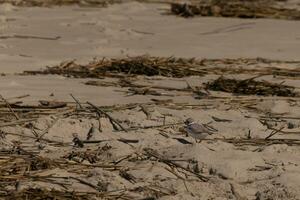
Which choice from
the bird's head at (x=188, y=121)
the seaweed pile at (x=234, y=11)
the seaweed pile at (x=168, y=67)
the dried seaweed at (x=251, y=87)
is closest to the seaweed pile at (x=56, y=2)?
the seaweed pile at (x=234, y=11)

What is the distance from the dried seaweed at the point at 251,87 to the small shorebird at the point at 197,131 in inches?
35.3

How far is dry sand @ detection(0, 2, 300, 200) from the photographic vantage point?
3092 mm

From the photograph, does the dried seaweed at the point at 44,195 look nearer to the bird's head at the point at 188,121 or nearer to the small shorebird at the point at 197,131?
the small shorebird at the point at 197,131

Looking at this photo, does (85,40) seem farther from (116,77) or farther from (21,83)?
(21,83)

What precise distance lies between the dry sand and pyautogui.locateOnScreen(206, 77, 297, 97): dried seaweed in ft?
0.41

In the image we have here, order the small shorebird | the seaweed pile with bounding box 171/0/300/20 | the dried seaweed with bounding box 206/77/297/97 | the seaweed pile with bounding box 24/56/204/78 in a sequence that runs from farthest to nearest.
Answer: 1. the seaweed pile with bounding box 171/0/300/20
2. the seaweed pile with bounding box 24/56/204/78
3. the dried seaweed with bounding box 206/77/297/97
4. the small shorebird

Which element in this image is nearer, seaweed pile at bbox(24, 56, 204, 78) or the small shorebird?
the small shorebird

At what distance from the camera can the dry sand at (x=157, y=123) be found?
10.1 feet

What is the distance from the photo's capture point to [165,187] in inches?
121

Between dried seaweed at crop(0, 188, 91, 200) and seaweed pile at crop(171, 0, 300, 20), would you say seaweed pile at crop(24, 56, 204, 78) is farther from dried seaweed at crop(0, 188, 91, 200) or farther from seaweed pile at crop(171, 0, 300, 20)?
seaweed pile at crop(171, 0, 300, 20)

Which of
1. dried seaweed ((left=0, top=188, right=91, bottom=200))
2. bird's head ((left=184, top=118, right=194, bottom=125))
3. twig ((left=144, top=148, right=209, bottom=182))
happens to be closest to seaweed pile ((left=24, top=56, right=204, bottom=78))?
bird's head ((left=184, top=118, right=194, bottom=125))

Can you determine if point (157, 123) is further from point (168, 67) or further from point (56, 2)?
point (56, 2)

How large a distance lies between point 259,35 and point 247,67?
4.42 feet

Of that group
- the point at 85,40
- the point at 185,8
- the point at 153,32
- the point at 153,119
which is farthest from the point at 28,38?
the point at 153,119
